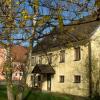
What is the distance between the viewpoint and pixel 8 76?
15680 mm

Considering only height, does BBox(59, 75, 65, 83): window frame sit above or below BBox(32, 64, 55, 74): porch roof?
below

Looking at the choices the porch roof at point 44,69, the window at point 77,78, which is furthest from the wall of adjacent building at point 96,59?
the porch roof at point 44,69

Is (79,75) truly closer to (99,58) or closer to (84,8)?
(99,58)

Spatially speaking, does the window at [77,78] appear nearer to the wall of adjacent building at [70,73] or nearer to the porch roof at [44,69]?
the wall of adjacent building at [70,73]

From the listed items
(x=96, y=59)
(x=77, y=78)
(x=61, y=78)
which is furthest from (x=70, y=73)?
(x=96, y=59)

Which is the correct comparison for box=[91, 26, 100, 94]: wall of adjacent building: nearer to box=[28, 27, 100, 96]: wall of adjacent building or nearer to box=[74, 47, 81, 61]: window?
box=[28, 27, 100, 96]: wall of adjacent building

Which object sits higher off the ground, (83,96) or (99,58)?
(99,58)

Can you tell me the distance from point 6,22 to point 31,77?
3501 centimetres

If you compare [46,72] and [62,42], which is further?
[46,72]

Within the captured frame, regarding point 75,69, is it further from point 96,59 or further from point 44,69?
point 44,69

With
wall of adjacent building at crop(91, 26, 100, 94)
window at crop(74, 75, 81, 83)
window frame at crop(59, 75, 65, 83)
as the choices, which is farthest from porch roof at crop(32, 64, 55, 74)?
wall of adjacent building at crop(91, 26, 100, 94)

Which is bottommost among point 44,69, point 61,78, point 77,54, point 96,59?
point 61,78

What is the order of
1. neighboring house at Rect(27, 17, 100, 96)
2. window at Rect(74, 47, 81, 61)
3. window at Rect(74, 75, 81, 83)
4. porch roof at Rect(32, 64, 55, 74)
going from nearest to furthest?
neighboring house at Rect(27, 17, 100, 96)
window at Rect(74, 75, 81, 83)
window at Rect(74, 47, 81, 61)
porch roof at Rect(32, 64, 55, 74)

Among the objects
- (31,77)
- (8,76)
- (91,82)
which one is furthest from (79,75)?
(8,76)
